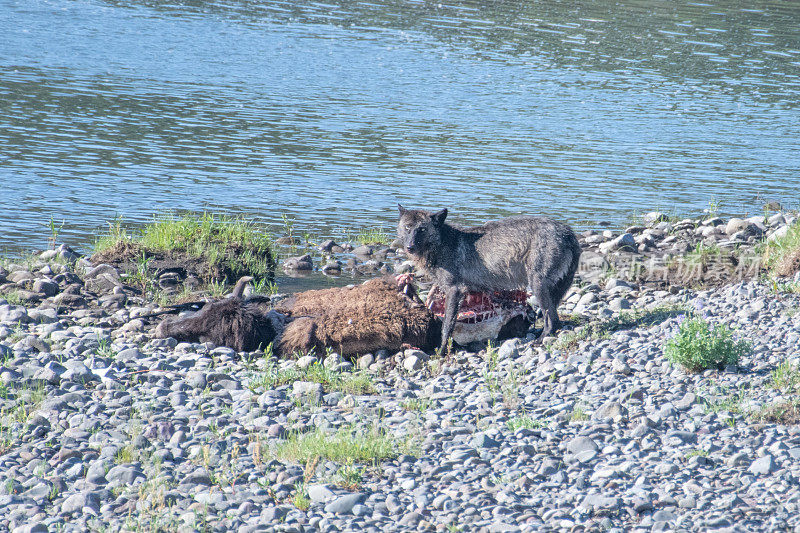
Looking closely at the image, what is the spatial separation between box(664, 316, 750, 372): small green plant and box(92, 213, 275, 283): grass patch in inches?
254

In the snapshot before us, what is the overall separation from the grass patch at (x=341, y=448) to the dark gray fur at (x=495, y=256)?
9.32ft

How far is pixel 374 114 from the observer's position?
72.6 ft

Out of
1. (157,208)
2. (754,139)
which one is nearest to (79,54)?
(157,208)

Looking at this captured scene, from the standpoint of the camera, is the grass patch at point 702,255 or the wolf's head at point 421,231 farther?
the grass patch at point 702,255

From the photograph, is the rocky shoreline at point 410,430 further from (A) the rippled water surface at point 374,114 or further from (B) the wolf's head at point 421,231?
(A) the rippled water surface at point 374,114

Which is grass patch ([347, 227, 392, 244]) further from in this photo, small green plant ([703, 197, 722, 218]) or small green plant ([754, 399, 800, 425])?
small green plant ([754, 399, 800, 425])

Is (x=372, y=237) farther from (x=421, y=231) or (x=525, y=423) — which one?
(x=525, y=423)

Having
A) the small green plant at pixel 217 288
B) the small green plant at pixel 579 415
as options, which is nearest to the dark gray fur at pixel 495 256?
the small green plant at pixel 579 415

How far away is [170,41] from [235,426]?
2409cm

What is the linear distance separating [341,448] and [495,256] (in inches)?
144

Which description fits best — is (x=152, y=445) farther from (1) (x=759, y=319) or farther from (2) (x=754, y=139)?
(2) (x=754, y=139)

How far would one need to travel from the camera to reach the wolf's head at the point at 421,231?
9420 millimetres

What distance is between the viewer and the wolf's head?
9420 millimetres

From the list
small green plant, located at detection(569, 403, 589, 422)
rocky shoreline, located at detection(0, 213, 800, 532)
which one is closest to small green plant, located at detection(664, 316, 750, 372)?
rocky shoreline, located at detection(0, 213, 800, 532)
